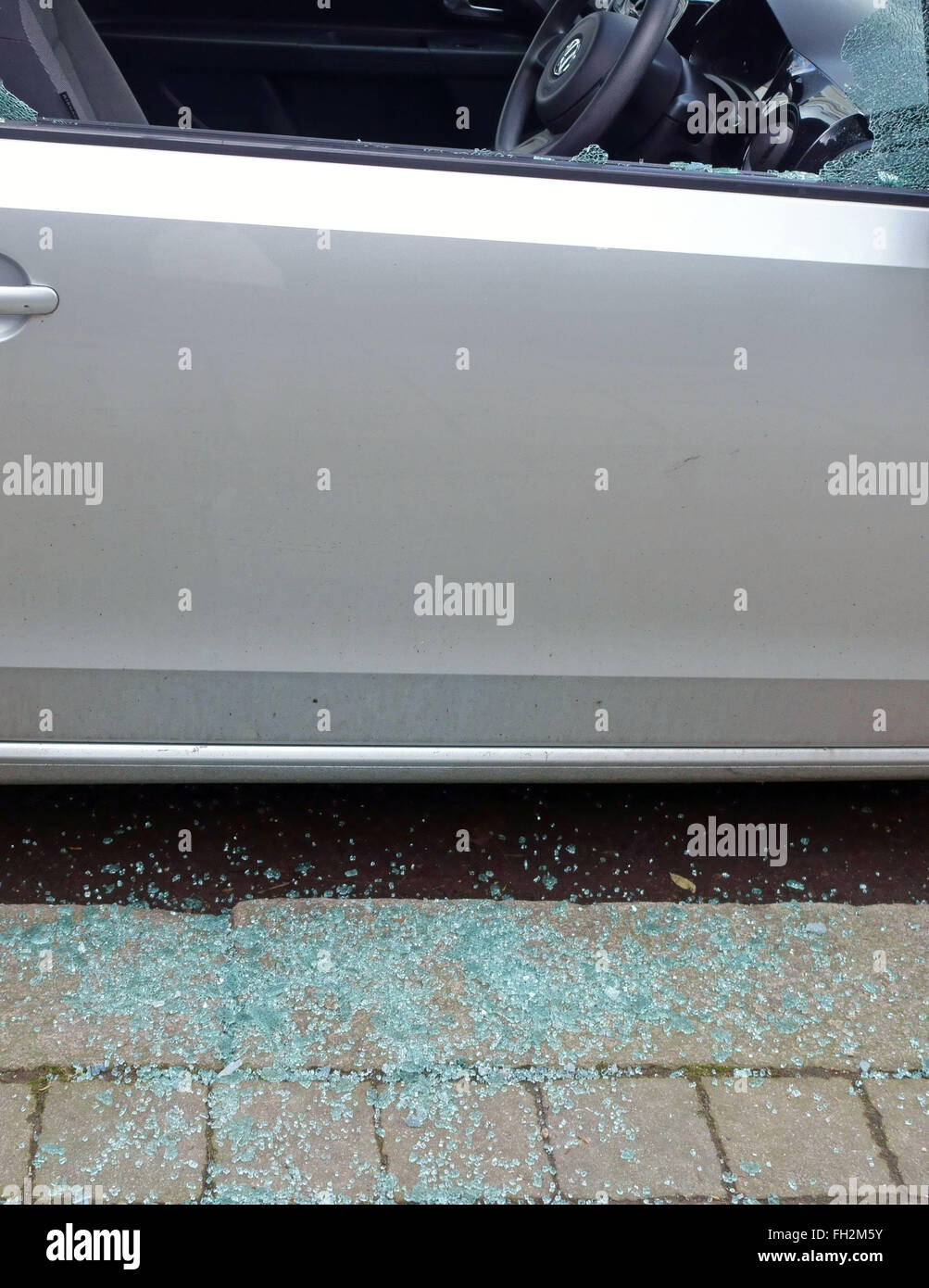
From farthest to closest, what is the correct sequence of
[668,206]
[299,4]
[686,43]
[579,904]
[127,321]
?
[299,4]
[686,43]
[579,904]
[668,206]
[127,321]

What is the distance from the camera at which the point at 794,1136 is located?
5.04 ft

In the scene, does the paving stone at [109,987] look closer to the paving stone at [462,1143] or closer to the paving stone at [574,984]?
the paving stone at [574,984]

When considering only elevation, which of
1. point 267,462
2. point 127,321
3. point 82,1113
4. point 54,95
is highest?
point 54,95

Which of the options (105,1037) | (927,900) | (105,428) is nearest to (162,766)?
(105,1037)

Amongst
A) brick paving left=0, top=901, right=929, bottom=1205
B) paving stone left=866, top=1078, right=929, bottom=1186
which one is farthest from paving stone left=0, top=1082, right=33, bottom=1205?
paving stone left=866, top=1078, right=929, bottom=1186

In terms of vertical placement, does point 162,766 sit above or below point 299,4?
below

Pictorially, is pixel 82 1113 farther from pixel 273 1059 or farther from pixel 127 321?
pixel 127 321

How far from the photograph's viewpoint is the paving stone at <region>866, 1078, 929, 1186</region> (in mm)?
1499

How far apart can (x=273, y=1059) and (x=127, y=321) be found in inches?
45.8

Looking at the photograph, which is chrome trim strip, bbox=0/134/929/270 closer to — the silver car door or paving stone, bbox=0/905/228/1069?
the silver car door

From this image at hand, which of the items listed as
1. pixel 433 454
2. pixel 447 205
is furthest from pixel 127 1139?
pixel 447 205

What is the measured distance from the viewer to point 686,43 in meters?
2.24

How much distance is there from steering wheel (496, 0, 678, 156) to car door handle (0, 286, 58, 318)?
0.98m

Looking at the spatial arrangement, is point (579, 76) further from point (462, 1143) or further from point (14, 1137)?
point (14, 1137)
